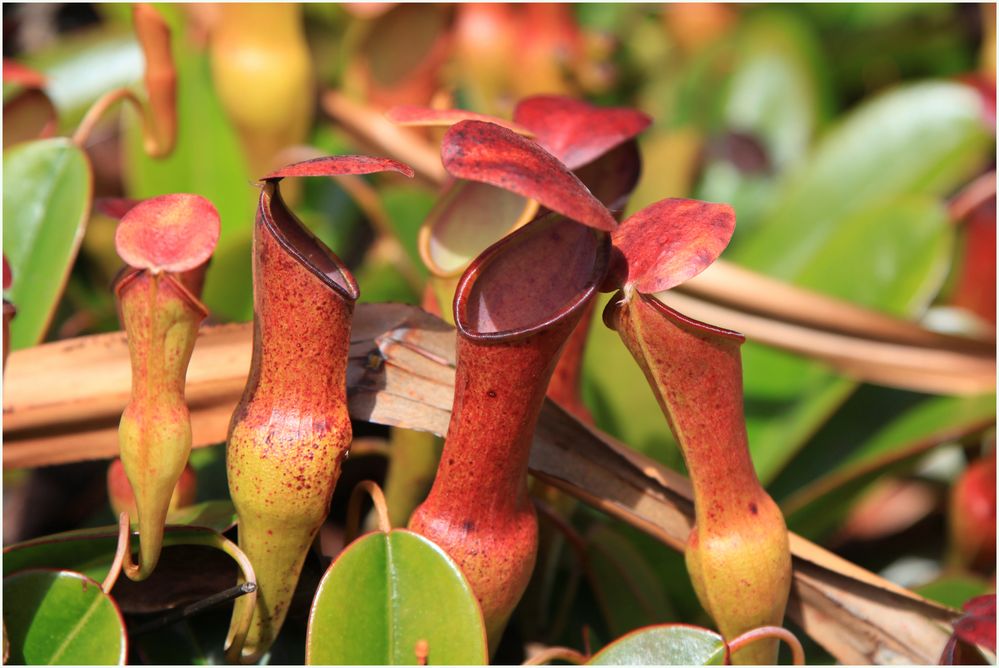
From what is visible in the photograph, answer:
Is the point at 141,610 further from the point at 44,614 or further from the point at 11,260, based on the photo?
the point at 11,260

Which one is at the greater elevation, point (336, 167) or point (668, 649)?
point (336, 167)

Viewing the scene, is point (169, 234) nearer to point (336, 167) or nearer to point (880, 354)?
point (336, 167)

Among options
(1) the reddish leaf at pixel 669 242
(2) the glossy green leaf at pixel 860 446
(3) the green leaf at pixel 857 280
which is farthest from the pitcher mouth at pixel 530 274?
(3) the green leaf at pixel 857 280

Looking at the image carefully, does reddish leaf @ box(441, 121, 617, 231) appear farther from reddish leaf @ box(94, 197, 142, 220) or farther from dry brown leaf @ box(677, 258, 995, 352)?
dry brown leaf @ box(677, 258, 995, 352)

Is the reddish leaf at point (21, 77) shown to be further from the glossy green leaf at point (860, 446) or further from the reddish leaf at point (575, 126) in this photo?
the glossy green leaf at point (860, 446)

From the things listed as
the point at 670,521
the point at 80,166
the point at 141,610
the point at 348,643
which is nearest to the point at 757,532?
the point at 670,521

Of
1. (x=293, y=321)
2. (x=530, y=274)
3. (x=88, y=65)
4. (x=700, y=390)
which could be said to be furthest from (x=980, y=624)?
(x=88, y=65)

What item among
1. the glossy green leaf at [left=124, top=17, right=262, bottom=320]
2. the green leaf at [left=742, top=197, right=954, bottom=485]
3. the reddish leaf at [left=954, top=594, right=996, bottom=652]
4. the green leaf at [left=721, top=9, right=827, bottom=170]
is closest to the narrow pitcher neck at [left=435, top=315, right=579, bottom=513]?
the reddish leaf at [left=954, top=594, right=996, bottom=652]
